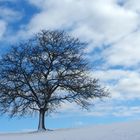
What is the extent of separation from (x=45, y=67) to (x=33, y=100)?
3.88m

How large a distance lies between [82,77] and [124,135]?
2484 centimetres

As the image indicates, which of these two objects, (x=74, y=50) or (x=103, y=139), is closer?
(x=103, y=139)

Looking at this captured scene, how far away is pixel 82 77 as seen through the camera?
172 ft

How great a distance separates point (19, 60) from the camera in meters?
52.6

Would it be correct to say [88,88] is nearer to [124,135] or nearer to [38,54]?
[38,54]

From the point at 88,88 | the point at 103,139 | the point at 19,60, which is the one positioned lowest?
the point at 103,139

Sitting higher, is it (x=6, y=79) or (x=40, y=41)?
(x=40, y=41)

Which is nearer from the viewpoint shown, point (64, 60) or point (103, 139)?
point (103, 139)

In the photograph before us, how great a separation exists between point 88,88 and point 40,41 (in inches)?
293

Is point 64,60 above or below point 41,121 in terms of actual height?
above

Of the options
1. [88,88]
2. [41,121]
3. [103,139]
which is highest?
[88,88]

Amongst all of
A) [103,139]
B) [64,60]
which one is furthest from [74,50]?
[103,139]

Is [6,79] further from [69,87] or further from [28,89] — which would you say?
[69,87]

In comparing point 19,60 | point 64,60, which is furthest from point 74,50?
point 19,60
